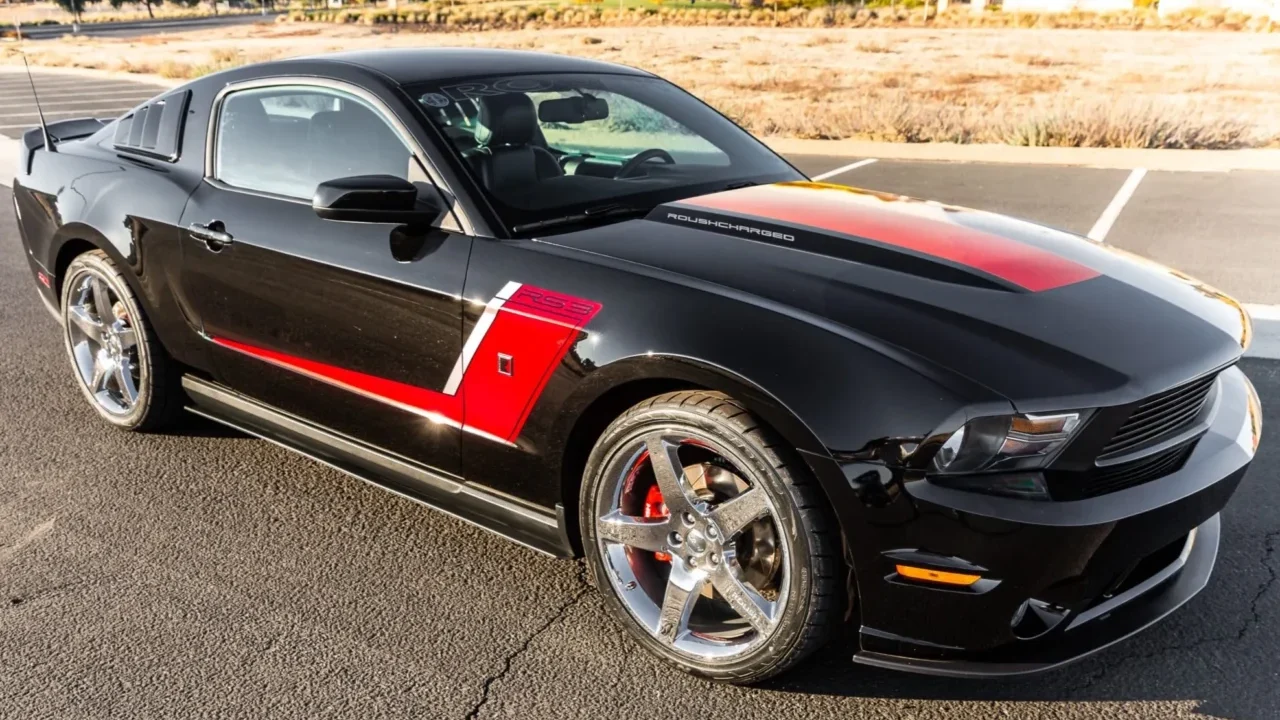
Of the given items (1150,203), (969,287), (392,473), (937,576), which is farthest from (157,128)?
(1150,203)

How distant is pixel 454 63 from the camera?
374 centimetres

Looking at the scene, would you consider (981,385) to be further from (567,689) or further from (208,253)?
(208,253)

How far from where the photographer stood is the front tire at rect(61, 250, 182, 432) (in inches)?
167

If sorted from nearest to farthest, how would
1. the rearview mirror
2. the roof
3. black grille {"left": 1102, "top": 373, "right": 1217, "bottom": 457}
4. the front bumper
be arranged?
the front bumper, black grille {"left": 1102, "top": 373, "right": 1217, "bottom": 457}, the roof, the rearview mirror

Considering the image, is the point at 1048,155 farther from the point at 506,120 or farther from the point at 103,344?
the point at 103,344

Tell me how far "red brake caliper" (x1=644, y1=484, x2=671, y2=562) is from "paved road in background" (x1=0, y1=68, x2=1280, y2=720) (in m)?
0.27

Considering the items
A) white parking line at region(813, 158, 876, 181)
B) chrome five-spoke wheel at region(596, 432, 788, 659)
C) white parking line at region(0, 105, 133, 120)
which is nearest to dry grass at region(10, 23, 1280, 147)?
white parking line at region(813, 158, 876, 181)

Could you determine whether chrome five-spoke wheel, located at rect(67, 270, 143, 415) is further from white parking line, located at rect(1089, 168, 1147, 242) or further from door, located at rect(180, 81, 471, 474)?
white parking line, located at rect(1089, 168, 1147, 242)

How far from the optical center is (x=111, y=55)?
36.3 meters

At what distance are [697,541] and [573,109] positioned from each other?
1805 millimetres

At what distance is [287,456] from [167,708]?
1.69 meters

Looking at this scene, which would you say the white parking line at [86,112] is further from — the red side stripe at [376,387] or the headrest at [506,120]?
the headrest at [506,120]

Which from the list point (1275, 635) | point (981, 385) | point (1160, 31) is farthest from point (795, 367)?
point (1160, 31)

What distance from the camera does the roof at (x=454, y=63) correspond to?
3578 millimetres
